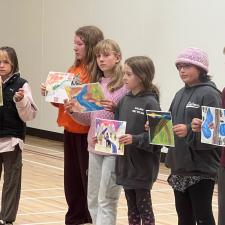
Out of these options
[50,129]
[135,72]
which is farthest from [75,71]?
[50,129]

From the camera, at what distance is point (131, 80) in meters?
4.57

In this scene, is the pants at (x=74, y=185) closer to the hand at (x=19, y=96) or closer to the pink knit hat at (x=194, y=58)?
the hand at (x=19, y=96)

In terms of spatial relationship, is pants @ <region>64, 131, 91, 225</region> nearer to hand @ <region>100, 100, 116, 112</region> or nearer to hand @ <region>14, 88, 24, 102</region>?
hand @ <region>14, 88, 24, 102</region>

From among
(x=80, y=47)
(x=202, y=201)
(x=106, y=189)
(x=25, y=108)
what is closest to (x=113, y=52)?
(x=80, y=47)

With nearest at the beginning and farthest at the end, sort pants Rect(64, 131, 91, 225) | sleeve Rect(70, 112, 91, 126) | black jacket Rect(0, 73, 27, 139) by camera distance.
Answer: sleeve Rect(70, 112, 91, 126), black jacket Rect(0, 73, 27, 139), pants Rect(64, 131, 91, 225)

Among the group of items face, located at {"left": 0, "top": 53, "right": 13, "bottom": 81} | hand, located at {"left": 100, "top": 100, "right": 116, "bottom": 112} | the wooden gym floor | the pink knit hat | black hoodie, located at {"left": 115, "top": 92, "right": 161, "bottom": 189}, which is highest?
the pink knit hat

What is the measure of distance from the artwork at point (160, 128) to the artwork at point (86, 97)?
0.60m

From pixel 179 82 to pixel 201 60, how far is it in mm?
5058

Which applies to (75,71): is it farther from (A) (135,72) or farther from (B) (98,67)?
(A) (135,72)

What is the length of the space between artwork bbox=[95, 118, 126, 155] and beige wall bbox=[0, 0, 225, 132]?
421cm

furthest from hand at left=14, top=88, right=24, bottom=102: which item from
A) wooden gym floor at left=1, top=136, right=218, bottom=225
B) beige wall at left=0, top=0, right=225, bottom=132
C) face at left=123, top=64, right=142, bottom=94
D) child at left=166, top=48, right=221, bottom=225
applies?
beige wall at left=0, top=0, right=225, bottom=132

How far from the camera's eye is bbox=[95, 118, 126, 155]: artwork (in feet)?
14.6

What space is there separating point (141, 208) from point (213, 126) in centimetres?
93

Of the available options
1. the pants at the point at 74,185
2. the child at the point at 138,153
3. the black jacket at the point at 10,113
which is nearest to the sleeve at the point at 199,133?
the child at the point at 138,153
